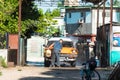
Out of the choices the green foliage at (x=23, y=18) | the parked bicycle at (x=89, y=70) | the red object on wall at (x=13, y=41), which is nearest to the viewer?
the parked bicycle at (x=89, y=70)

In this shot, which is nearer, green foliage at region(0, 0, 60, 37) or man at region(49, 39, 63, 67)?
man at region(49, 39, 63, 67)

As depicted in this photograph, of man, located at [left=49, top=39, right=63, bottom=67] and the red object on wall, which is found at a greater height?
the red object on wall

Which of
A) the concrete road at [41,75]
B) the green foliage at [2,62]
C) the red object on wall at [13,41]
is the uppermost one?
the red object on wall at [13,41]

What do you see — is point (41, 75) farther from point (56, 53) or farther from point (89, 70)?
point (56, 53)

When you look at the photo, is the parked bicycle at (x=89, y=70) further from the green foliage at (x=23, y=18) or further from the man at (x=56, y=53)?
the green foliage at (x=23, y=18)

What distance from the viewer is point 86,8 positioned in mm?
78000

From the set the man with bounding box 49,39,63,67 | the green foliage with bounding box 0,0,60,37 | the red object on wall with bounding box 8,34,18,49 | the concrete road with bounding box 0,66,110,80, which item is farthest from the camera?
the green foliage with bounding box 0,0,60,37

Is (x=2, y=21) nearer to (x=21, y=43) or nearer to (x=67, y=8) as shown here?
(x=21, y=43)

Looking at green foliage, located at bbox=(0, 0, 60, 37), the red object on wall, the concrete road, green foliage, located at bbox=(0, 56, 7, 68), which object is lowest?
the concrete road

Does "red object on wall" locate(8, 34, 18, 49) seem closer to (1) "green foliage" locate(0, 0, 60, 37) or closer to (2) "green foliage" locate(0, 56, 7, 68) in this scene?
(1) "green foliage" locate(0, 0, 60, 37)

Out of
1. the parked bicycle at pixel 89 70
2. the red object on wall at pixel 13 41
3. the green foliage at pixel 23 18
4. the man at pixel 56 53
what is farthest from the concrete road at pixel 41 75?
the green foliage at pixel 23 18

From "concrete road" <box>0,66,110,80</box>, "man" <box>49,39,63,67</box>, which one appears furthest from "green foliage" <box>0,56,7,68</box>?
"concrete road" <box>0,66,110,80</box>

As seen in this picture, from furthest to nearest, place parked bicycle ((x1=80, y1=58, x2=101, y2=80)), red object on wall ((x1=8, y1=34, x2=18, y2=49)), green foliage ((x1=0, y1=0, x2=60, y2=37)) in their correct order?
green foliage ((x1=0, y1=0, x2=60, y2=37)) → red object on wall ((x1=8, y1=34, x2=18, y2=49)) → parked bicycle ((x1=80, y1=58, x2=101, y2=80))

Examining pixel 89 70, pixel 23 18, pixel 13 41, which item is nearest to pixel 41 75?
pixel 89 70
